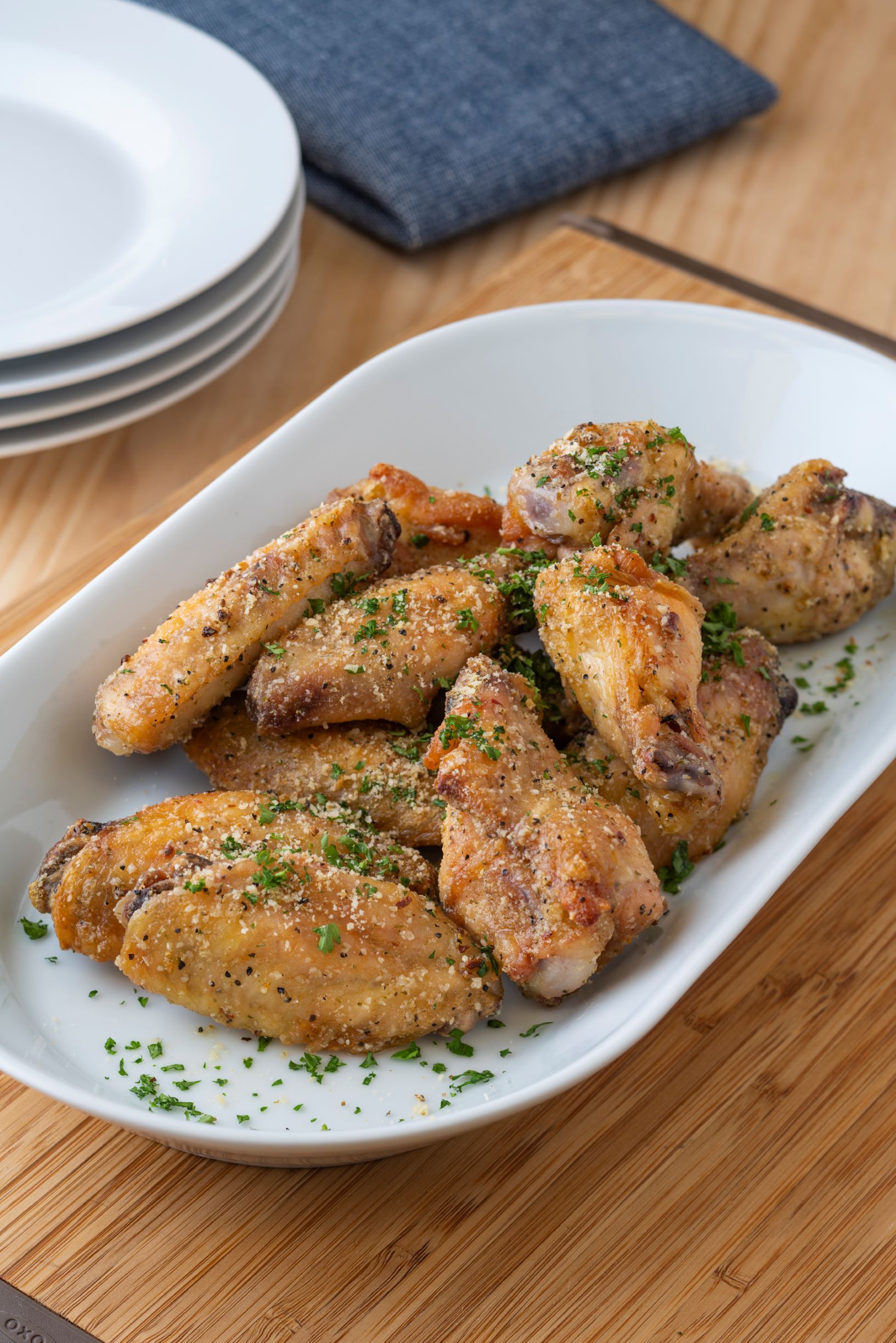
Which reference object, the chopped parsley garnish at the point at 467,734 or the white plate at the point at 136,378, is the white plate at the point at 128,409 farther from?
the chopped parsley garnish at the point at 467,734

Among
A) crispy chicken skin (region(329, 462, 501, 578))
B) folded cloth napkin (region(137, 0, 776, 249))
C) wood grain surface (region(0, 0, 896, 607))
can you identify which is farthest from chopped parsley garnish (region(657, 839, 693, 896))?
folded cloth napkin (region(137, 0, 776, 249))

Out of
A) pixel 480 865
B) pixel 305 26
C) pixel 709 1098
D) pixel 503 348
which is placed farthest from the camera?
pixel 305 26

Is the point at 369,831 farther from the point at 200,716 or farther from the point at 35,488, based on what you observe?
the point at 35,488

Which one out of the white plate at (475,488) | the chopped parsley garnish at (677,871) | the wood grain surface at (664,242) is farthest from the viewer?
the wood grain surface at (664,242)

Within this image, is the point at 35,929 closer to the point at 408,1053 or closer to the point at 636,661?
the point at 408,1053

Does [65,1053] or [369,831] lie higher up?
[369,831]

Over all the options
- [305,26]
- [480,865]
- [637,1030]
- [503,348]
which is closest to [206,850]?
[480,865]

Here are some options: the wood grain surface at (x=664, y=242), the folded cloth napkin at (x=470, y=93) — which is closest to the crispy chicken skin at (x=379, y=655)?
the wood grain surface at (x=664, y=242)

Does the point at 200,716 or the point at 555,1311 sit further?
the point at 200,716
